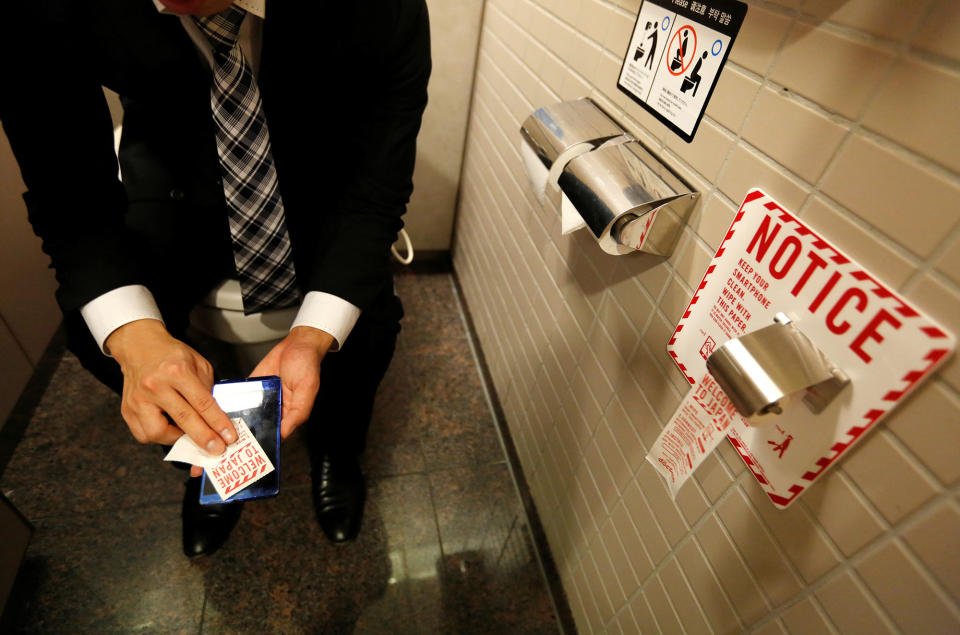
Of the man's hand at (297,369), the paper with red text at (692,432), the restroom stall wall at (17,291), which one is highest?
the paper with red text at (692,432)

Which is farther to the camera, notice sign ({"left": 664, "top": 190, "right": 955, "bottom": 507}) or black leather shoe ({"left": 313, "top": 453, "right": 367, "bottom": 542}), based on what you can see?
black leather shoe ({"left": 313, "top": 453, "right": 367, "bottom": 542})

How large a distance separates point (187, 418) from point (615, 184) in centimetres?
59

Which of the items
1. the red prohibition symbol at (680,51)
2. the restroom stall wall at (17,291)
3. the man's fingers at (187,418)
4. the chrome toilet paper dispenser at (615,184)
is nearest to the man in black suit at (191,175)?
the man's fingers at (187,418)

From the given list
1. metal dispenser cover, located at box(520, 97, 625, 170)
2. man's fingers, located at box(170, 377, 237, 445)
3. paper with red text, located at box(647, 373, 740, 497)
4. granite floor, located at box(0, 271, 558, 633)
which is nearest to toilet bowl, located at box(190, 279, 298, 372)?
man's fingers, located at box(170, 377, 237, 445)

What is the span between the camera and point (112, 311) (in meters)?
0.66

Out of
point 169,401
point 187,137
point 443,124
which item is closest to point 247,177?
point 187,137

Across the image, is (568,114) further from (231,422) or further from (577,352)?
(231,422)

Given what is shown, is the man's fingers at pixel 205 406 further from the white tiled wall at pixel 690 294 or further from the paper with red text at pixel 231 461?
the white tiled wall at pixel 690 294

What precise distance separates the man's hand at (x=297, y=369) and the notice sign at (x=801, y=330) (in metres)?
0.51

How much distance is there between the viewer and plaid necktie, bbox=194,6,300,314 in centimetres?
65

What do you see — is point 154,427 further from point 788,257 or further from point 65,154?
point 788,257

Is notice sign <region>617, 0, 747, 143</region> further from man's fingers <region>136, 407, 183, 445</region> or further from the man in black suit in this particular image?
man's fingers <region>136, 407, 183, 445</region>

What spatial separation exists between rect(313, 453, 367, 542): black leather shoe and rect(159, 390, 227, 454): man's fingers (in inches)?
18.9

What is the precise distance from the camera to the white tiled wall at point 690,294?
1.12ft
